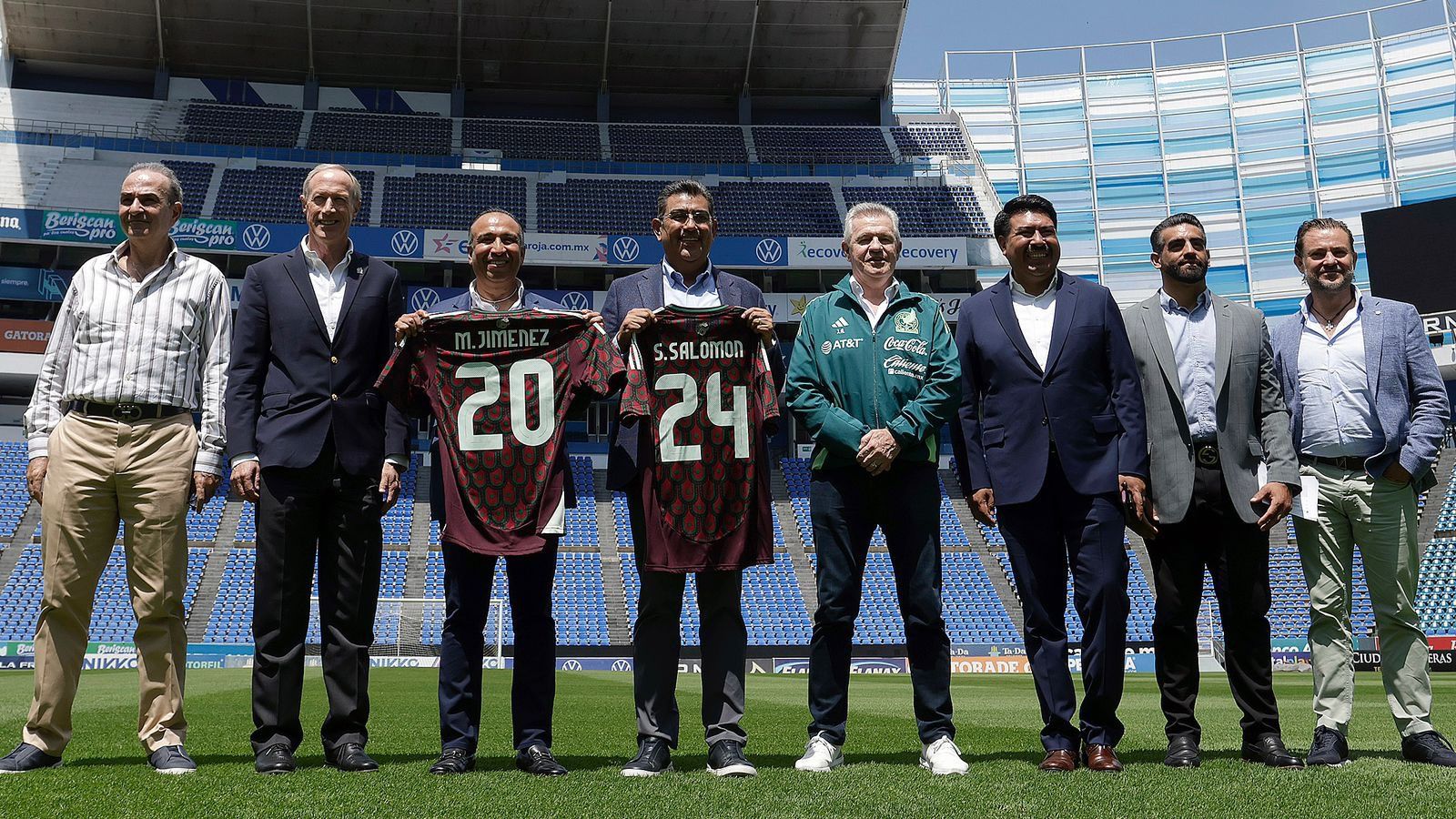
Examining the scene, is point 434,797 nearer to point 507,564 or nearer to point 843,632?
point 507,564

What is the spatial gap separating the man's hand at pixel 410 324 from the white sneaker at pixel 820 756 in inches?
87.1

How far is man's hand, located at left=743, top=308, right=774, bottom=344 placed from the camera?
415 cm

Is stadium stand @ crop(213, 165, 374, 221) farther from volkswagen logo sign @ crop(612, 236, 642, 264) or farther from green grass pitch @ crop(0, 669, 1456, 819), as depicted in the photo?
green grass pitch @ crop(0, 669, 1456, 819)

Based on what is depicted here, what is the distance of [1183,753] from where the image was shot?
402 cm

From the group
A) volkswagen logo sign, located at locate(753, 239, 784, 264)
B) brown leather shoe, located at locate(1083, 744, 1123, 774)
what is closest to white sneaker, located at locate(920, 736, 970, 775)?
brown leather shoe, located at locate(1083, 744, 1123, 774)

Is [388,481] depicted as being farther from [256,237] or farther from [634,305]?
[256,237]

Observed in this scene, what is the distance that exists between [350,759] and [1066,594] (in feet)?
9.02

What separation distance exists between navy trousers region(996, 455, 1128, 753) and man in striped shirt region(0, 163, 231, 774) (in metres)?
3.21

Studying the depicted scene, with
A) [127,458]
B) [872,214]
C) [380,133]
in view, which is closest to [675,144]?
[380,133]

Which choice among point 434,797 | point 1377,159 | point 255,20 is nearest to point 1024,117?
point 1377,159

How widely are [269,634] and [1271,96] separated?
45.4m

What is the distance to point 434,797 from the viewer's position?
3.25 metres

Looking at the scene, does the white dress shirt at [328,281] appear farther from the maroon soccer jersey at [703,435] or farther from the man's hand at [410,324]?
the maroon soccer jersey at [703,435]

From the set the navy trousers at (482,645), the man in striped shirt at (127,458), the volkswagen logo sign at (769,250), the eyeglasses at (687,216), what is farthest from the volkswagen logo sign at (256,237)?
the navy trousers at (482,645)
